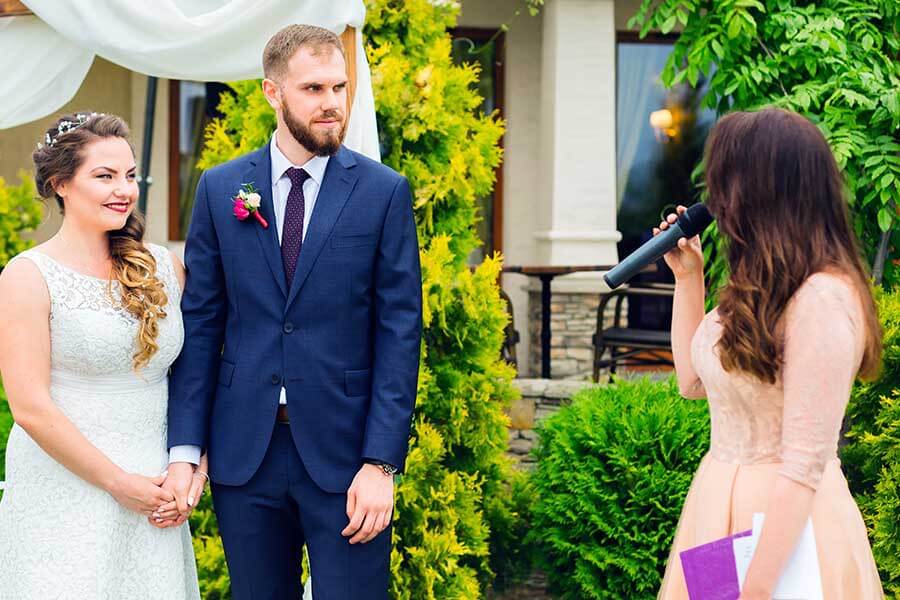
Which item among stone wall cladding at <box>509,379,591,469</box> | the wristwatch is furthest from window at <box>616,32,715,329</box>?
the wristwatch

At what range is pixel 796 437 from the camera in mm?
2082

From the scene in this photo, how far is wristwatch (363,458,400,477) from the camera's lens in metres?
2.78

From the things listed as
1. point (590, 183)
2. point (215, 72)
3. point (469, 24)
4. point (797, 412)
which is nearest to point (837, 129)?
point (215, 72)

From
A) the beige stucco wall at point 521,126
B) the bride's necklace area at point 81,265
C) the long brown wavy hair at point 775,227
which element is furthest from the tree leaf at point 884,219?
the beige stucco wall at point 521,126

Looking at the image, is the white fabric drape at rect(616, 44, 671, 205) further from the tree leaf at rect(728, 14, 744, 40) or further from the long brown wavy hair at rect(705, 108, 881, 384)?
the long brown wavy hair at rect(705, 108, 881, 384)

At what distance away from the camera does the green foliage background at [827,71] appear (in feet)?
15.4

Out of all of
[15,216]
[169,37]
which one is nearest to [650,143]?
[15,216]

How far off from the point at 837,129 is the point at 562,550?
2.27 m

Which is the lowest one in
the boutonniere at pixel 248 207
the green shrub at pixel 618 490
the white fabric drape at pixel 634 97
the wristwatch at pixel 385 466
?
the green shrub at pixel 618 490

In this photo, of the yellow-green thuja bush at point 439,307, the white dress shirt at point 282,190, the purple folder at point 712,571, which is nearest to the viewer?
the purple folder at point 712,571

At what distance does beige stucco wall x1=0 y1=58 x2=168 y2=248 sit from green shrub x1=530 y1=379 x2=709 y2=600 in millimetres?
5955

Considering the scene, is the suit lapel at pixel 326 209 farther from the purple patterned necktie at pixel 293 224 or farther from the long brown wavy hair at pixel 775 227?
the long brown wavy hair at pixel 775 227

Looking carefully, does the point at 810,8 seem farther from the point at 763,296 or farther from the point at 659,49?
the point at 659,49

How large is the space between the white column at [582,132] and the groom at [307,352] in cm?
639
